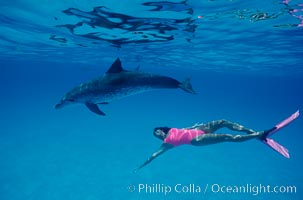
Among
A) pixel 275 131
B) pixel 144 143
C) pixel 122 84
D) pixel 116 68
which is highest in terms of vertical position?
pixel 116 68

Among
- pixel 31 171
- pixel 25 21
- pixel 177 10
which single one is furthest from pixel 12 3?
pixel 31 171

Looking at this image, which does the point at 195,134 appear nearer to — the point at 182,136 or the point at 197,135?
the point at 197,135

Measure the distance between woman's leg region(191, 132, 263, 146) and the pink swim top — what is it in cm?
21

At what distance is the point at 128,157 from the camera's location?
2423 cm

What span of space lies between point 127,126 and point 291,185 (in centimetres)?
2476

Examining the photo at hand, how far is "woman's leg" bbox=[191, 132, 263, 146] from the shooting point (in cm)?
1005

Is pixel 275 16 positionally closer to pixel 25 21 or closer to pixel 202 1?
pixel 202 1

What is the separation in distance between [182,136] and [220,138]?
1.62 meters

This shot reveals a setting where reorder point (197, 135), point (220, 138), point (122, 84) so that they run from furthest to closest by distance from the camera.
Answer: point (197, 135) → point (220, 138) → point (122, 84)

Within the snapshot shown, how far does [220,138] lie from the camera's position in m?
10.5

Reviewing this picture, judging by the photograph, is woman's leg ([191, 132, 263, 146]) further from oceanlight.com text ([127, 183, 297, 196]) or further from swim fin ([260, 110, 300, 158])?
oceanlight.com text ([127, 183, 297, 196])

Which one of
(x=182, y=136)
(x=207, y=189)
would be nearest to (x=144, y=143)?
(x=207, y=189)

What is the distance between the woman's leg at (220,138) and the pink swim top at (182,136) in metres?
0.21

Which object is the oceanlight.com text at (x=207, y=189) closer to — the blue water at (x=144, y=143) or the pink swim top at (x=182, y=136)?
the blue water at (x=144, y=143)
